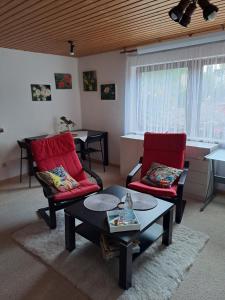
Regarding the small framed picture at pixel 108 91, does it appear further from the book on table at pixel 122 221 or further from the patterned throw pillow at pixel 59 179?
the book on table at pixel 122 221

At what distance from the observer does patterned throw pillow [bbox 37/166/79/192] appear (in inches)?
104

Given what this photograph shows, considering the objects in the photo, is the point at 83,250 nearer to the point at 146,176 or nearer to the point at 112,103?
the point at 146,176

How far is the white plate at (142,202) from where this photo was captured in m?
2.10

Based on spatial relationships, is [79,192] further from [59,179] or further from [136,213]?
[136,213]

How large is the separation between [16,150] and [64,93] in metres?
1.59

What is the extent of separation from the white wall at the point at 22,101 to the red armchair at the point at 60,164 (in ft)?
4.47

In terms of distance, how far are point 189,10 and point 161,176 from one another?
1.77 m

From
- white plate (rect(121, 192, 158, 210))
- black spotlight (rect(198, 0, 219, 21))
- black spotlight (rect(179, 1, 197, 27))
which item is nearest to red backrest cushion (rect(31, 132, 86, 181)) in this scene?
white plate (rect(121, 192, 158, 210))

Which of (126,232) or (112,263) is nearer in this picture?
(126,232)

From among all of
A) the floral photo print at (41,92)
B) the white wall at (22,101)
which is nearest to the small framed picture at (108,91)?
the white wall at (22,101)

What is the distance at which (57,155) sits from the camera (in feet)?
10.1

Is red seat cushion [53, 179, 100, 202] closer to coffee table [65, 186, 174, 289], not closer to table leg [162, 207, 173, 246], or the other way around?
coffee table [65, 186, 174, 289]

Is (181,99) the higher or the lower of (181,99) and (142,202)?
the higher

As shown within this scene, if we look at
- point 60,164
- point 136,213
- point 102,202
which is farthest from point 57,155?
point 136,213
